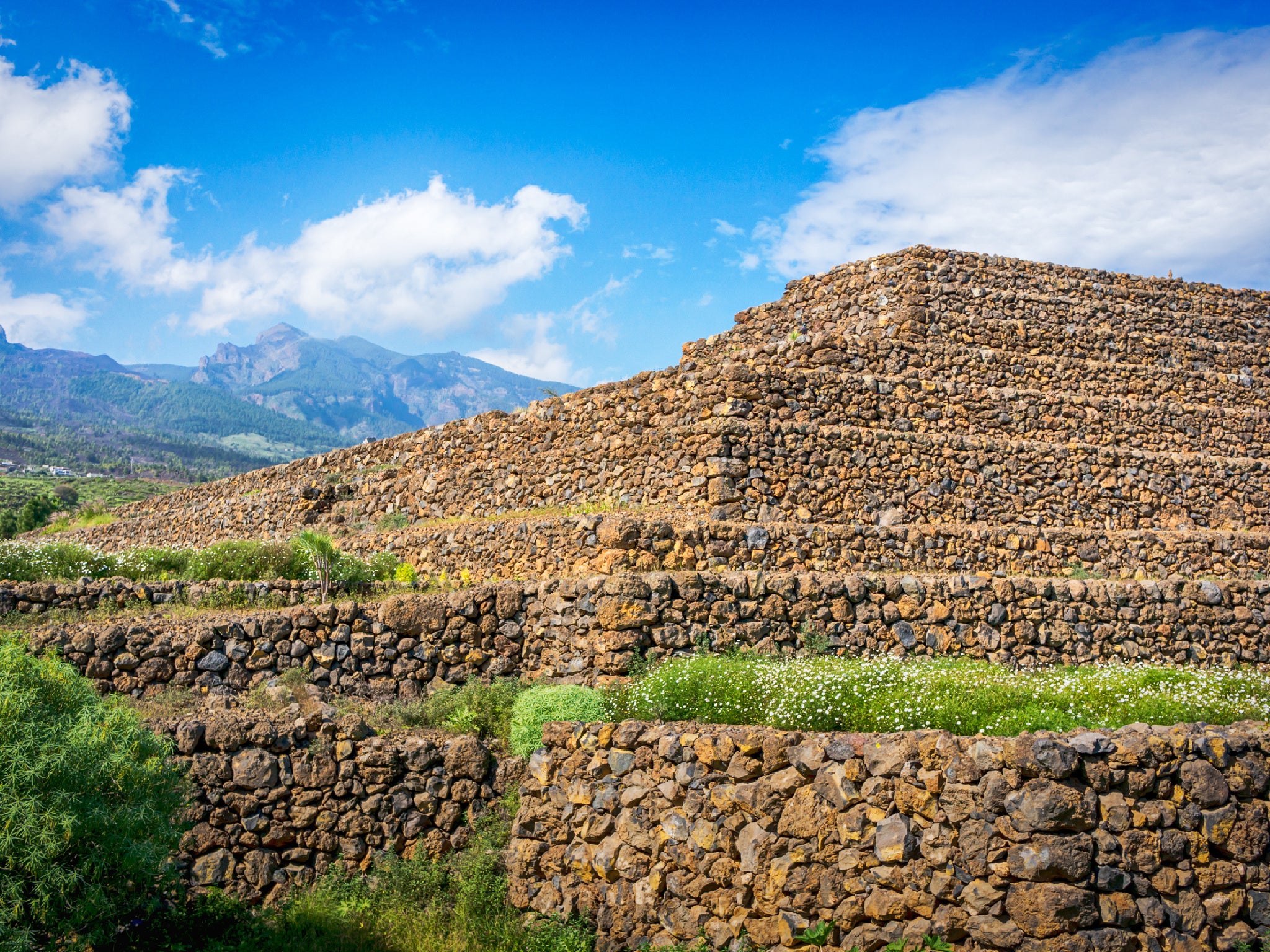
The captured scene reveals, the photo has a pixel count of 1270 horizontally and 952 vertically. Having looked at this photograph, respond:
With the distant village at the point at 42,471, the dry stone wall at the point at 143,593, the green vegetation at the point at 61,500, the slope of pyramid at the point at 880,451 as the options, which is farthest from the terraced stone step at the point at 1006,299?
the distant village at the point at 42,471

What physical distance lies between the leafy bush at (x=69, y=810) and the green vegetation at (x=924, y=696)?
4.43 m

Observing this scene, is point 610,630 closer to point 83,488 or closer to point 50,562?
point 50,562

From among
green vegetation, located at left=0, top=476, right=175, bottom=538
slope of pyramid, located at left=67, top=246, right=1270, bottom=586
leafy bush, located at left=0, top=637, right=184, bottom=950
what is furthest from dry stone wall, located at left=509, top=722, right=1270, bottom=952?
green vegetation, located at left=0, top=476, right=175, bottom=538

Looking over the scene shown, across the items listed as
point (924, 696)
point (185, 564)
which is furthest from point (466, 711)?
point (185, 564)

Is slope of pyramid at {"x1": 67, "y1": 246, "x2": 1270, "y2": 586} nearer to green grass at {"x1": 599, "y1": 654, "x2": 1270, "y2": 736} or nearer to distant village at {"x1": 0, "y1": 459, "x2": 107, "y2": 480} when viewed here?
green grass at {"x1": 599, "y1": 654, "x2": 1270, "y2": 736}

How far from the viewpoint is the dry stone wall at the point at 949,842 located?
7902 millimetres

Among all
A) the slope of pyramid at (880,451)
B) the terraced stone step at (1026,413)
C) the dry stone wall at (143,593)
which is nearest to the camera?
the dry stone wall at (143,593)

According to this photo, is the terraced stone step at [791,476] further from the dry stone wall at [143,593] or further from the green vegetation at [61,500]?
the green vegetation at [61,500]

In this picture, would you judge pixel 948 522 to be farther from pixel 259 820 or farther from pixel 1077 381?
pixel 259 820

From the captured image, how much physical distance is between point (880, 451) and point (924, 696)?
810cm

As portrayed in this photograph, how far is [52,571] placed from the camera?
50.9 ft

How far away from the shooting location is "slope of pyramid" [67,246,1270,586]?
1608 cm

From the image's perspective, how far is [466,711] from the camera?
39.6ft

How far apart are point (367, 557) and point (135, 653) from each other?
648 centimetres
